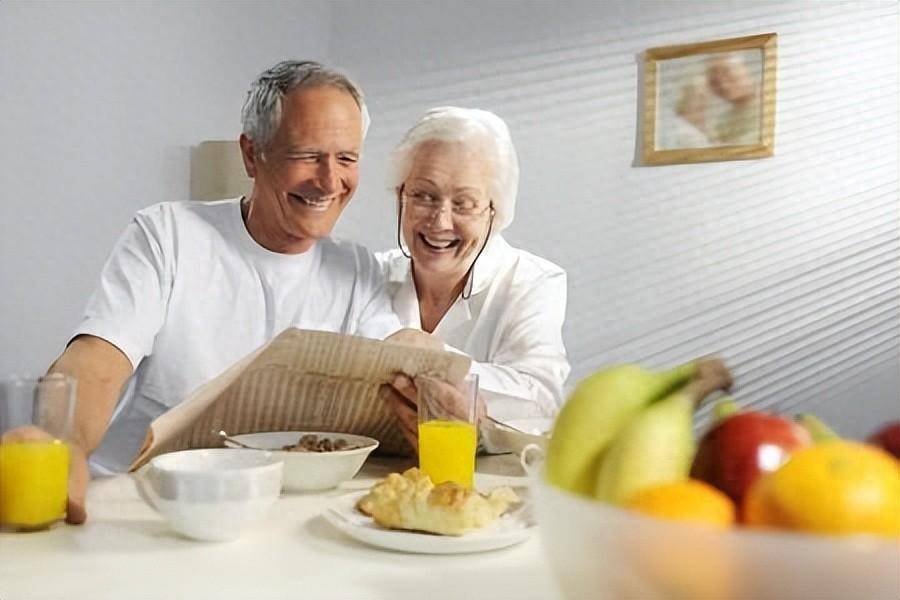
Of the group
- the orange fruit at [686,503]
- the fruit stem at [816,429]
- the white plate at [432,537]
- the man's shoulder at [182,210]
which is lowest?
the white plate at [432,537]

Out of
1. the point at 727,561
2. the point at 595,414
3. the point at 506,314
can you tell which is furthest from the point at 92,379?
the point at 727,561

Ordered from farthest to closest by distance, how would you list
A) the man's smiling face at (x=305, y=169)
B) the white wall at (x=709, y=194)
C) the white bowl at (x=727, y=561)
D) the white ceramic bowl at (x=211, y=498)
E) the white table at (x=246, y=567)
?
the white wall at (x=709, y=194) → the man's smiling face at (x=305, y=169) → the white ceramic bowl at (x=211, y=498) → the white table at (x=246, y=567) → the white bowl at (x=727, y=561)

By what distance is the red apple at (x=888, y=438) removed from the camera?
0.47 metres

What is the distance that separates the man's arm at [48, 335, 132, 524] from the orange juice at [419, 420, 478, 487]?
1.22 feet

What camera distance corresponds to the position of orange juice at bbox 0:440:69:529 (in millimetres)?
738

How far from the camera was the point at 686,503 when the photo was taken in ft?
1.23

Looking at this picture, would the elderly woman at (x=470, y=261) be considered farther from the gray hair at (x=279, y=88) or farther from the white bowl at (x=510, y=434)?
the white bowl at (x=510, y=434)

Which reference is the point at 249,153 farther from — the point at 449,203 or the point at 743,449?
the point at 743,449

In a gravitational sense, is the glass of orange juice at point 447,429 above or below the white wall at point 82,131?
below

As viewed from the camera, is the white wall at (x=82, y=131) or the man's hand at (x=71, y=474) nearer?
the man's hand at (x=71, y=474)

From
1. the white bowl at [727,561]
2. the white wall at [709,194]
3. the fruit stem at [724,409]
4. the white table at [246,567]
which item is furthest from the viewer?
the white wall at [709,194]

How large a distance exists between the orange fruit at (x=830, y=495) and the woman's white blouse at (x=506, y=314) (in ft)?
3.93

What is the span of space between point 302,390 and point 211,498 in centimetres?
35

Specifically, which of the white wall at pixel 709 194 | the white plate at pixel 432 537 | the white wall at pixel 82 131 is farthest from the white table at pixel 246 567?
the white wall at pixel 709 194
